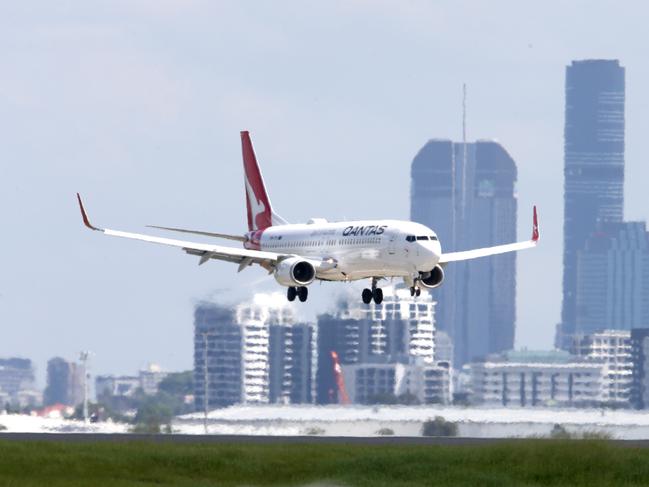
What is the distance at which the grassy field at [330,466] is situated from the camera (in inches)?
3398

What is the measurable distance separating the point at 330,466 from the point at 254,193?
62.8m

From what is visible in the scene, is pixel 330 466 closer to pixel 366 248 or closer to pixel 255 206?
pixel 366 248

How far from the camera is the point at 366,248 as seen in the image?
419ft

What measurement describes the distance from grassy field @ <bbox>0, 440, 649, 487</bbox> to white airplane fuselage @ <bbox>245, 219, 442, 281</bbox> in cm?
3140

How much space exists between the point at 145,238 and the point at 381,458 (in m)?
46.4

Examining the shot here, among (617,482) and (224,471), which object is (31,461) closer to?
(224,471)

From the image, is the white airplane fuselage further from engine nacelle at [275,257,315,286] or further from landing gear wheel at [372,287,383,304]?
landing gear wheel at [372,287,383,304]

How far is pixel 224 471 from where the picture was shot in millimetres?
89312

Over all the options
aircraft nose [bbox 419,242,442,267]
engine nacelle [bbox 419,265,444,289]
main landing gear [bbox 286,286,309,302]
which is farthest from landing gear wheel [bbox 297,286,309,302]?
aircraft nose [bbox 419,242,442,267]

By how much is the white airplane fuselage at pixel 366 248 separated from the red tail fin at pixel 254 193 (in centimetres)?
1131

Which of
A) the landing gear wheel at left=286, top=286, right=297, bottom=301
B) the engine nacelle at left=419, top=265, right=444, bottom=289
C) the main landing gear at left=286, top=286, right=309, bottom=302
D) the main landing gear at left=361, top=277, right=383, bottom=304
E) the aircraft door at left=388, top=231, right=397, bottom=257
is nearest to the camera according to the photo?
the aircraft door at left=388, top=231, right=397, bottom=257

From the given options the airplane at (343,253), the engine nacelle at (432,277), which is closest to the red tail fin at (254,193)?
the airplane at (343,253)

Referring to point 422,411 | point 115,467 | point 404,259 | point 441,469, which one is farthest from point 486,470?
point 422,411

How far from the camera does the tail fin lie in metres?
147
